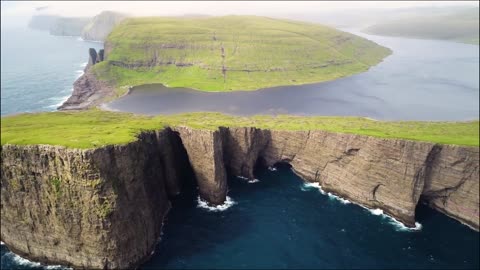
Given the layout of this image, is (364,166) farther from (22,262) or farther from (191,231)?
(22,262)

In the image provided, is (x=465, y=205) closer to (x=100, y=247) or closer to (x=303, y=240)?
(x=303, y=240)

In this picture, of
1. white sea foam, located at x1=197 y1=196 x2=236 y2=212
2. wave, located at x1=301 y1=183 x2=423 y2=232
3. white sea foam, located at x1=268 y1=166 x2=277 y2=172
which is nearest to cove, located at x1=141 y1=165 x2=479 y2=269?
wave, located at x1=301 y1=183 x2=423 y2=232

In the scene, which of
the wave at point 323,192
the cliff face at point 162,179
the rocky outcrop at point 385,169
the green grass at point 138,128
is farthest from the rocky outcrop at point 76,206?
the wave at point 323,192

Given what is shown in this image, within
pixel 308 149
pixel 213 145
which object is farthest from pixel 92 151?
pixel 308 149

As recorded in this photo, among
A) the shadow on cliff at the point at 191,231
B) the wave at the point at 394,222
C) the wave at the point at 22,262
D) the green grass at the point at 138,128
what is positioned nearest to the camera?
the wave at the point at 22,262

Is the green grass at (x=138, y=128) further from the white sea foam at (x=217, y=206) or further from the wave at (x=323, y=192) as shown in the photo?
the white sea foam at (x=217, y=206)

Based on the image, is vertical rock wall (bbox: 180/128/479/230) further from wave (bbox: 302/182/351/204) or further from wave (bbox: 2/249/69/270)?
wave (bbox: 2/249/69/270)
